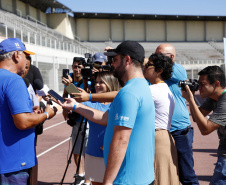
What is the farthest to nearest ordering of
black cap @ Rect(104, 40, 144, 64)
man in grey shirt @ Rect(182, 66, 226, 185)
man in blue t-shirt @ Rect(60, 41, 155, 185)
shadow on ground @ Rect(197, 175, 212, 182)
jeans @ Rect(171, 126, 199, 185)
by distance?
shadow on ground @ Rect(197, 175, 212, 182) < jeans @ Rect(171, 126, 199, 185) < man in grey shirt @ Rect(182, 66, 226, 185) < black cap @ Rect(104, 40, 144, 64) < man in blue t-shirt @ Rect(60, 41, 155, 185)

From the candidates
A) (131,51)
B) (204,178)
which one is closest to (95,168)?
(131,51)

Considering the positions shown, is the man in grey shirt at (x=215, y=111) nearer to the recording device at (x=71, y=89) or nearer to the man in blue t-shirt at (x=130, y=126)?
the man in blue t-shirt at (x=130, y=126)

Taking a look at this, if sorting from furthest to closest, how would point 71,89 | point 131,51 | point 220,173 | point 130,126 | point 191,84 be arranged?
point 191,84, point 220,173, point 71,89, point 131,51, point 130,126

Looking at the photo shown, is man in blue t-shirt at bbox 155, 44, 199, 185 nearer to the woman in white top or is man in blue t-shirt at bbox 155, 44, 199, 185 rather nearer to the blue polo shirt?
the woman in white top

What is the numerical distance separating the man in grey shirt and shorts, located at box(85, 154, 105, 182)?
3.86 feet

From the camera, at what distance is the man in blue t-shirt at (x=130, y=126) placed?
87.4 inches

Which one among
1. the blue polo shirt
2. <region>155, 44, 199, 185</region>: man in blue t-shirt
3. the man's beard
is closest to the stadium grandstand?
<region>155, 44, 199, 185</region>: man in blue t-shirt

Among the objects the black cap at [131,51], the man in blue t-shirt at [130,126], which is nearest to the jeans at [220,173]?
the man in blue t-shirt at [130,126]

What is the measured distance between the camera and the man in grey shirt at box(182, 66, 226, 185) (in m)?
3.30

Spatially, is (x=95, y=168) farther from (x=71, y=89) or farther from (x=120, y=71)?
(x=120, y=71)

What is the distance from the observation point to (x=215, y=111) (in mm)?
3359

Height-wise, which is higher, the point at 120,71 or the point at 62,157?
the point at 120,71

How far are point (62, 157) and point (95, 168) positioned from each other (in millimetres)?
3915

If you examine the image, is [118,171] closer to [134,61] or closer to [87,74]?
[134,61]
